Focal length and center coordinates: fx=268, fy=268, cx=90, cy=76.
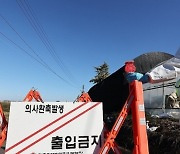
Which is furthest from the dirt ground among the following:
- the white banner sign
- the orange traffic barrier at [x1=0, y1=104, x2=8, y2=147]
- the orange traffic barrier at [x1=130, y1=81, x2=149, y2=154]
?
the orange traffic barrier at [x1=0, y1=104, x2=8, y2=147]

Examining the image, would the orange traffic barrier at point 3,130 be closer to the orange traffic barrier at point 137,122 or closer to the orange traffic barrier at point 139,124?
the orange traffic barrier at point 137,122

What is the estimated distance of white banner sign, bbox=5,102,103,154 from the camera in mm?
3973

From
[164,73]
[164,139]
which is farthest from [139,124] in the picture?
[164,139]

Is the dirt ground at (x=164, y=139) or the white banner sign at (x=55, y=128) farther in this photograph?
the dirt ground at (x=164, y=139)

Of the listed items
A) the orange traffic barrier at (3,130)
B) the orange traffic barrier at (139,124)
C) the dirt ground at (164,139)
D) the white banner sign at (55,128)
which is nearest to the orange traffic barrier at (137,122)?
the orange traffic barrier at (139,124)

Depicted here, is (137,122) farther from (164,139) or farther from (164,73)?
(164,139)

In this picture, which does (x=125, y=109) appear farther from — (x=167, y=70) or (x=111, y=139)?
(x=167, y=70)

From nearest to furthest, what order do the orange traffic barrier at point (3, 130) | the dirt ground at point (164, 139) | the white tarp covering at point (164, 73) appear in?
the white tarp covering at point (164, 73) → the orange traffic barrier at point (3, 130) → the dirt ground at point (164, 139)

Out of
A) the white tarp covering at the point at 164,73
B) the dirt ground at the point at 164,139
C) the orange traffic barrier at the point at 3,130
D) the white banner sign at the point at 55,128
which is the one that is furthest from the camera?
the dirt ground at the point at 164,139

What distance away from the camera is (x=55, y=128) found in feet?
13.3

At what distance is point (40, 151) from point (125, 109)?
1.42 metres

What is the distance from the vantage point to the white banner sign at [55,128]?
3973 millimetres

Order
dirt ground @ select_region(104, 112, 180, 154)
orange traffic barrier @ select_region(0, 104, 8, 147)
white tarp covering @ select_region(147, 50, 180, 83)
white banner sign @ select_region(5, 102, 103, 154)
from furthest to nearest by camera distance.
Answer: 1. dirt ground @ select_region(104, 112, 180, 154)
2. orange traffic barrier @ select_region(0, 104, 8, 147)
3. white banner sign @ select_region(5, 102, 103, 154)
4. white tarp covering @ select_region(147, 50, 180, 83)

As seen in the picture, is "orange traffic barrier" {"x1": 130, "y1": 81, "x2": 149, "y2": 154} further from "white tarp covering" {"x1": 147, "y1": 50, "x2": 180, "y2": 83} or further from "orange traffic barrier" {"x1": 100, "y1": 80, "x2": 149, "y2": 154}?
"white tarp covering" {"x1": 147, "y1": 50, "x2": 180, "y2": 83}
